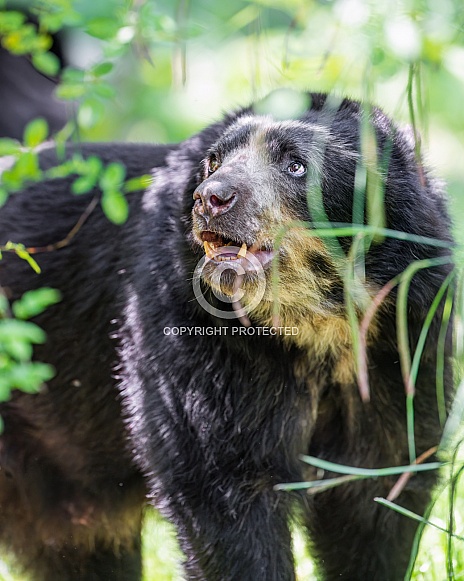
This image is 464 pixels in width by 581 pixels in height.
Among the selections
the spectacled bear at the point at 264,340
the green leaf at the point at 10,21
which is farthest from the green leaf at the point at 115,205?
the green leaf at the point at 10,21

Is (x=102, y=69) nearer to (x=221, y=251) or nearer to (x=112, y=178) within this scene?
(x=112, y=178)

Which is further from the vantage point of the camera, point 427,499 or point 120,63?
point 120,63

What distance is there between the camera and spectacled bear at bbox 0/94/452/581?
4230 millimetres

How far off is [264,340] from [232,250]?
22.0 inches

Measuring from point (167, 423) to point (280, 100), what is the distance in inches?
62.7

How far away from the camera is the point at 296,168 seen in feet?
14.1

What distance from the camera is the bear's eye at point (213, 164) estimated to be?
174 inches

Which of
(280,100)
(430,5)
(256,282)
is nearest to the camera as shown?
(430,5)

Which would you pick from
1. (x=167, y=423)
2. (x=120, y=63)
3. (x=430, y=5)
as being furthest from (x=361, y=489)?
(x=120, y=63)

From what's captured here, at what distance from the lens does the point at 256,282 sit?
4.09 meters

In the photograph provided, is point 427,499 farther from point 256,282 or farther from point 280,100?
point 280,100

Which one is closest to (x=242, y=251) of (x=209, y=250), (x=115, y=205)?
(x=209, y=250)

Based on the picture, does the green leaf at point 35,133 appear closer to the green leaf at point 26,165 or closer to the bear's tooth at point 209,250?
the green leaf at point 26,165

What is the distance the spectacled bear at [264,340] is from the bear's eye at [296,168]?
0.02 metres
